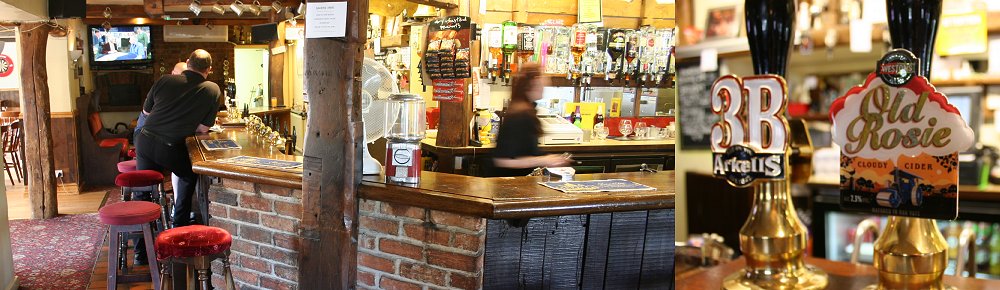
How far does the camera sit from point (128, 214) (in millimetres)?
4133

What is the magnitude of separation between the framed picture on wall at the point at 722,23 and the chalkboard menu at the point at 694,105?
2 centimetres

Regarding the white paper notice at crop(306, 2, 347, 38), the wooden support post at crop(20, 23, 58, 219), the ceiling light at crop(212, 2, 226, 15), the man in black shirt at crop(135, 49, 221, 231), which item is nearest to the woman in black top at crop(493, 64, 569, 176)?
the white paper notice at crop(306, 2, 347, 38)

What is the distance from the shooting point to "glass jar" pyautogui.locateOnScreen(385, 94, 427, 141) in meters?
3.10

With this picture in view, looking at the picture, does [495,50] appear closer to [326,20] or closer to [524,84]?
[524,84]

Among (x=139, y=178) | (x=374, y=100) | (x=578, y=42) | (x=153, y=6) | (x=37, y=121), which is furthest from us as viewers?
(x=153, y=6)

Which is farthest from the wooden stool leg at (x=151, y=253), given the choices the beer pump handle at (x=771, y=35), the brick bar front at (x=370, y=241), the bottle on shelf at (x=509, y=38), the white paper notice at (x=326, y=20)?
the beer pump handle at (x=771, y=35)

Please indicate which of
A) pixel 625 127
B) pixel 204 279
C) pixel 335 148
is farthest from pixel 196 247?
pixel 625 127

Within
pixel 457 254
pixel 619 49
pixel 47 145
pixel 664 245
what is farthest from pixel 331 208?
pixel 47 145

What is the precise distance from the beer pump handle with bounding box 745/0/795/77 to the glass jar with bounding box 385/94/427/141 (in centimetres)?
268

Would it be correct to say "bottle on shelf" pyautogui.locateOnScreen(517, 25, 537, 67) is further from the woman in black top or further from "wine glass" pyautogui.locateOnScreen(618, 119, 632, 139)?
the woman in black top

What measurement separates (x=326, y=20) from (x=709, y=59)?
9.27 feet

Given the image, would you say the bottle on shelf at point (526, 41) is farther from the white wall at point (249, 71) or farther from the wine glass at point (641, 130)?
the white wall at point (249, 71)

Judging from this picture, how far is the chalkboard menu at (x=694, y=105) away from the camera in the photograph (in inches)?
18.9

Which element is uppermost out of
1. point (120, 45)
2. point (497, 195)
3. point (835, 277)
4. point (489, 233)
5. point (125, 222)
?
point (120, 45)
